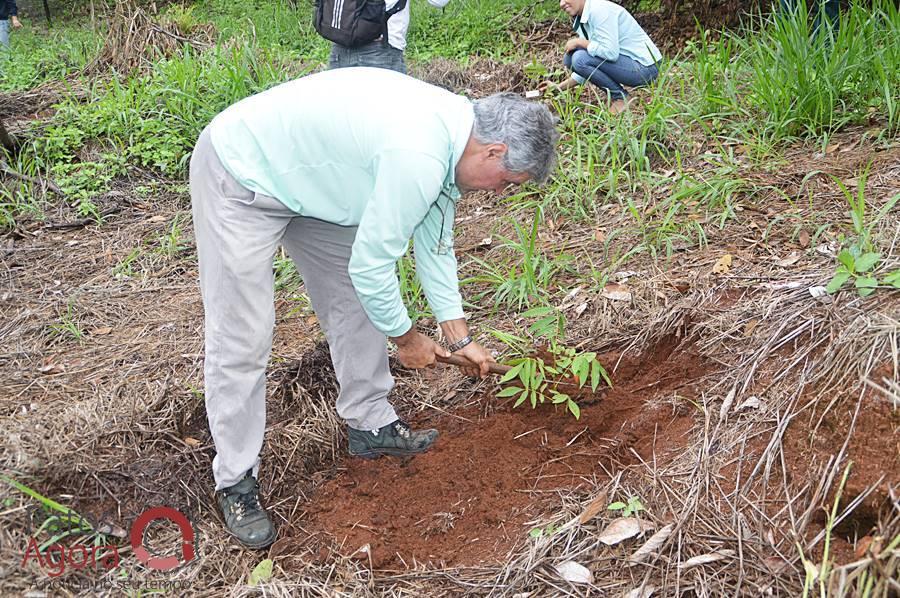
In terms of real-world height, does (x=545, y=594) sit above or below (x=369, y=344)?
below

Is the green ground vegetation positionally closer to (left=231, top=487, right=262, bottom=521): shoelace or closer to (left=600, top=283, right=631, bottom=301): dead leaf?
(left=600, top=283, right=631, bottom=301): dead leaf

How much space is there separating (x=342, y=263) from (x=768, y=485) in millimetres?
1473

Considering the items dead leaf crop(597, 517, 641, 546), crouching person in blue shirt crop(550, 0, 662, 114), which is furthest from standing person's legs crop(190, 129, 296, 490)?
crouching person in blue shirt crop(550, 0, 662, 114)

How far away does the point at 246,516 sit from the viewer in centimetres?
257

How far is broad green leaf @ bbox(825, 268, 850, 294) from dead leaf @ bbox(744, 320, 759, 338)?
33cm

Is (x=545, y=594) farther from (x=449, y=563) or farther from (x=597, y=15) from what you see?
(x=597, y=15)

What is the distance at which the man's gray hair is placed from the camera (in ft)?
7.09

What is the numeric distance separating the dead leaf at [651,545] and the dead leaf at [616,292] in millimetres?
1291

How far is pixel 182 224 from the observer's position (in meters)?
4.79

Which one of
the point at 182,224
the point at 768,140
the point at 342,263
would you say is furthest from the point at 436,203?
the point at 182,224

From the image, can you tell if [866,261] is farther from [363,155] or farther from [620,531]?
[363,155]

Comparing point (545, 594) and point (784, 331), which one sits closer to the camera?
Answer: point (545, 594)

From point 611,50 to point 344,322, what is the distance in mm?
3183

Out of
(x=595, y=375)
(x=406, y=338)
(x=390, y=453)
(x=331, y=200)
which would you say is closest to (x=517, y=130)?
(x=331, y=200)
